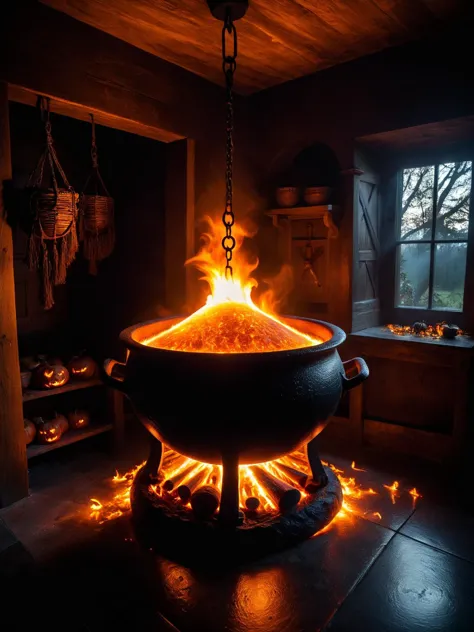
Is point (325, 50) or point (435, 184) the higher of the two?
point (325, 50)

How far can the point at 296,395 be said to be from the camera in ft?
6.11

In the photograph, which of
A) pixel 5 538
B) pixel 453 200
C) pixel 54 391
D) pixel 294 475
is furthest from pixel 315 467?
pixel 453 200

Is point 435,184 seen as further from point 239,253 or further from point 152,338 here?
point 152,338

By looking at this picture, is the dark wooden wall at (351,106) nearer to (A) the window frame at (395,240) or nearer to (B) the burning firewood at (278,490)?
(A) the window frame at (395,240)

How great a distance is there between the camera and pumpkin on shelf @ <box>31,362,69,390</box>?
282 centimetres

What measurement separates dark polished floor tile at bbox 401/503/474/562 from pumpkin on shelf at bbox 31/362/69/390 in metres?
2.20

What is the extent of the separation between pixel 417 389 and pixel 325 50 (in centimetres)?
238

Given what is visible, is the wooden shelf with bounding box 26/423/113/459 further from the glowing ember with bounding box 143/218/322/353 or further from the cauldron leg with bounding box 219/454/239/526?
the cauldron leg with bounding box 219/454/239/526

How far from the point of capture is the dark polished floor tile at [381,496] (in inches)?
91.0

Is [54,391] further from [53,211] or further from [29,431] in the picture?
[53,211]

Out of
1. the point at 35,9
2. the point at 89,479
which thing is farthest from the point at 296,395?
the point at 35,9

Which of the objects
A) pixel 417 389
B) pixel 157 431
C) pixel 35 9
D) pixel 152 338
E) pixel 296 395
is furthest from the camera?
pixel 417 389

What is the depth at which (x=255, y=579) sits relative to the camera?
1.87 m

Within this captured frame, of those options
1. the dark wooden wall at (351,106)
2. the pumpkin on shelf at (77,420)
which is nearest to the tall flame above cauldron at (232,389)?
the pumpkin on shelf at (77,420)
